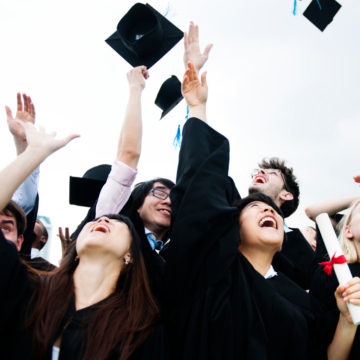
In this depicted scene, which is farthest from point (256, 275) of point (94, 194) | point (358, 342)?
point (94, 194)

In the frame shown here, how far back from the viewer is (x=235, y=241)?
6.97 feet

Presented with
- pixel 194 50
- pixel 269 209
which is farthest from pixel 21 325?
pixel 194 50

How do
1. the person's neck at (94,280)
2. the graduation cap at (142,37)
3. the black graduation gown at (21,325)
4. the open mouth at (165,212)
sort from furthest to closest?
the graduation cap at (142,37) → the open mouth at (165,212) → the person's neck at (94,280) → the black graduation gown at (21,325)

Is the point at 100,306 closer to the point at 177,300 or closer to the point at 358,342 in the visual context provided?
the point at 177,300

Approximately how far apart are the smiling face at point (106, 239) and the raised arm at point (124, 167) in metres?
0.25

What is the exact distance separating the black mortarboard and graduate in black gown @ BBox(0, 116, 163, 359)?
2.01 m

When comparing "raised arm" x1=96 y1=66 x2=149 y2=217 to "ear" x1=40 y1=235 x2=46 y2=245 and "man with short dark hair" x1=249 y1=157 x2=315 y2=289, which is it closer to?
"man with short dark hair" x1=249 y1=157 x2=315 y2=289

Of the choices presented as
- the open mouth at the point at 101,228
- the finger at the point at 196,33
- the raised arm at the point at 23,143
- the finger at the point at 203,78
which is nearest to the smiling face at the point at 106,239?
the open mouth at the point at 101,228

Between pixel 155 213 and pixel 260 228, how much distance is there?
98 cm

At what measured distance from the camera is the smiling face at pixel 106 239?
89.5 inches

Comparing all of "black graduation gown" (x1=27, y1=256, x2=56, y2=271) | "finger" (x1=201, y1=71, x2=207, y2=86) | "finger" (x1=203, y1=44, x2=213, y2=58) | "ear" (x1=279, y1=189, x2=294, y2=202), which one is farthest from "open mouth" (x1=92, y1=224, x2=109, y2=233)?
"ear" (x1=279, y1=189, x2=294, y2=202)

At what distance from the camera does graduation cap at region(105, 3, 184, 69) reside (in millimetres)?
3766

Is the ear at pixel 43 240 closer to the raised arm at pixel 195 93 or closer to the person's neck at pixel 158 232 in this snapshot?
the person's neck at pixel 158 232

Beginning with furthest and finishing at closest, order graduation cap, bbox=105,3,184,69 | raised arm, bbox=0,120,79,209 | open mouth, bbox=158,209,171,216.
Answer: graduation cap, bbox=105,3,184,69 → open mouth, bbox=158,209,171,216 → raised arm, bbox=0,120,79,209
